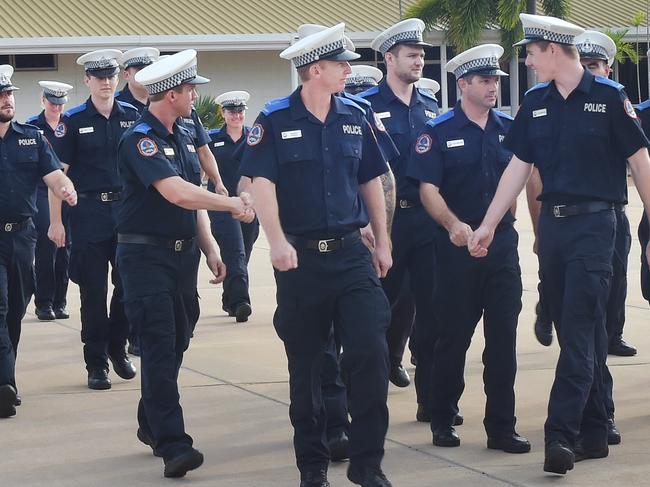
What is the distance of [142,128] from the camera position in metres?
6.46

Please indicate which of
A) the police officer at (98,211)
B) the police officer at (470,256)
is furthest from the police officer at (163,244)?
the police officer at (98,211)

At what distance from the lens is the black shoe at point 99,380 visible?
850cm

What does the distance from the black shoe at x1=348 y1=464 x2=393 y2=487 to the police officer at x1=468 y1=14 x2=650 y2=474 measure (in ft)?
2.60

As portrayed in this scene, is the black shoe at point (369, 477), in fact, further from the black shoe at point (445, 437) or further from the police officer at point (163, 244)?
the black shoe at point (445, 437)

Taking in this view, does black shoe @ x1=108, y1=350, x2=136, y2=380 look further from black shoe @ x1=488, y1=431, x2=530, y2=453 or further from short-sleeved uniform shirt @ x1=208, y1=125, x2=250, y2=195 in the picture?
short-sleeved uniform shirt @ x1=208, y1=125, x2=250, y2=195

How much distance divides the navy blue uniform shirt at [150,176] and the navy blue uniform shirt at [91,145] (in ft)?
7.40

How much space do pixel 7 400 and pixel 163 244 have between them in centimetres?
178

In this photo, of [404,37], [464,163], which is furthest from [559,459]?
[404,37]

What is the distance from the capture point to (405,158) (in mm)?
7945

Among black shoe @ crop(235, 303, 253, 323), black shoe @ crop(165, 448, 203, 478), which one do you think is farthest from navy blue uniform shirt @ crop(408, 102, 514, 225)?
black shoe @ crop(235, 303, 253, 323)

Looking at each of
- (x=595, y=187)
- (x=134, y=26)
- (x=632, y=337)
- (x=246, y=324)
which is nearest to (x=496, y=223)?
(x=595, y=187)

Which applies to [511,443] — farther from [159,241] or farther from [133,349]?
[133,349]

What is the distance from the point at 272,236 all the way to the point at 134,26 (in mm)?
28102

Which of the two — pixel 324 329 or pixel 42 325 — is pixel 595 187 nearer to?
pixel 324 329
